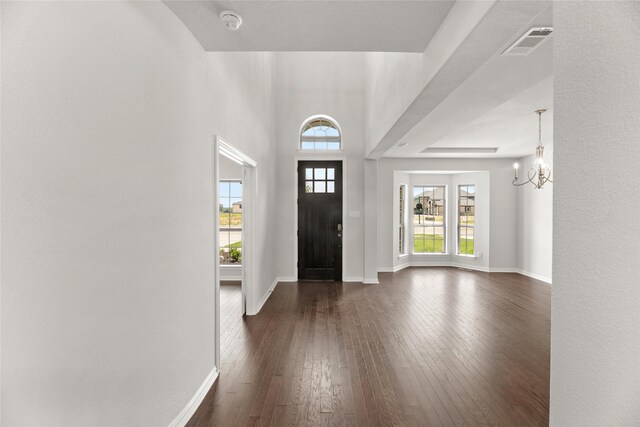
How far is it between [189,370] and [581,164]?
2367 millimetres

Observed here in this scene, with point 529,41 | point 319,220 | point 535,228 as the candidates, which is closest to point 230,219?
point 319,220

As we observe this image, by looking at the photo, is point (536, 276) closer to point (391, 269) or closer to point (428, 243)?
point (428, 243)

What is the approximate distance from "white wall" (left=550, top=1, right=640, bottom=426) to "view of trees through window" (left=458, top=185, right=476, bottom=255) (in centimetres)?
716

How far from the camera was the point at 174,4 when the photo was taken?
1733mm

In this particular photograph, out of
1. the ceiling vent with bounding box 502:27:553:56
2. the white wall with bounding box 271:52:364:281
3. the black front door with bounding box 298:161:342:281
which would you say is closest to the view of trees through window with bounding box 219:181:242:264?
Answer: the white wall with bounding box 271:52:364:281

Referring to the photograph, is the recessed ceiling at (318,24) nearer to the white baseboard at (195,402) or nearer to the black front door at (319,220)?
the white baseboard at (195,402)

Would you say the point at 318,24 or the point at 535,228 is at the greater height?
the point at 318,24

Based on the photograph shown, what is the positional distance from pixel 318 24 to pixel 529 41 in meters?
1.26

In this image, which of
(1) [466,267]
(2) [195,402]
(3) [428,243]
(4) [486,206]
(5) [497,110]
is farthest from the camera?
(3) [428,243]

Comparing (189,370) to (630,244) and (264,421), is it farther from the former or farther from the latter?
(630,244)

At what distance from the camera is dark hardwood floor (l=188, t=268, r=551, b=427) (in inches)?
82.8

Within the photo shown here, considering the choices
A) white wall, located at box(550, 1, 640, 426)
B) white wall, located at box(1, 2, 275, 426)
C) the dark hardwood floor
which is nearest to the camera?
white wall, located at box(550, 1, 640, 426)

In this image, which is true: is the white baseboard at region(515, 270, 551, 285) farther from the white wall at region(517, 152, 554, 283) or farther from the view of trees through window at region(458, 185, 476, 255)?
the view of trees through window at region(458, 185, 476, 255)

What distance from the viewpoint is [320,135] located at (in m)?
6.03
